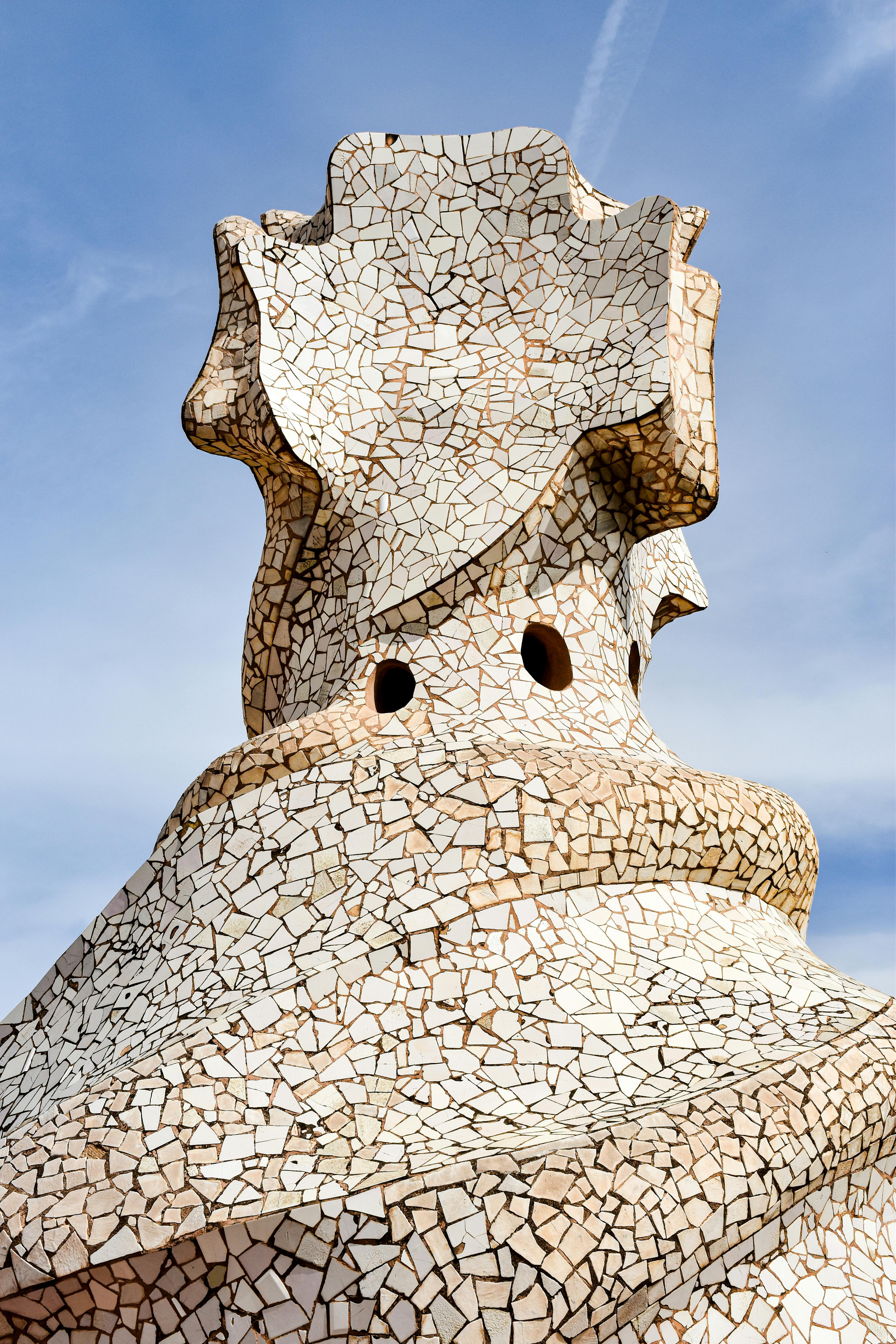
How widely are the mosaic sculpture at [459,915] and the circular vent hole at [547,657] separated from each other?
0.9 inches

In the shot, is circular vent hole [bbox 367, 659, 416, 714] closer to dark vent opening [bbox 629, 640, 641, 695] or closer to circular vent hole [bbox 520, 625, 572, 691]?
circular vent hole [bbox 520, 625, 572, 691]

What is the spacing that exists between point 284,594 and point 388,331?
2.04 metres

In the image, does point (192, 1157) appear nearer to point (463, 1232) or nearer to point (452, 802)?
point (463, 1232)

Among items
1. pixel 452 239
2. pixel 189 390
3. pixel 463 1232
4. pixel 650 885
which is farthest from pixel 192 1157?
pixel 452 239

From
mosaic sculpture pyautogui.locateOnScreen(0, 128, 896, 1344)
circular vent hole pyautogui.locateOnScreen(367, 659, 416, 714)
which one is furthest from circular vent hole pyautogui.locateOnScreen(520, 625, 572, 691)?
circular vent hole pyautogui.locateOnScreen(367, 659, 416, 714)

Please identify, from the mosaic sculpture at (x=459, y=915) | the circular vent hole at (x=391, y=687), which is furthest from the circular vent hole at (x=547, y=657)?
the circular vent hole at (x=391, y=687)

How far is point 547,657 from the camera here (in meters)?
9.40

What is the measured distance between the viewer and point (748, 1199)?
231 inches

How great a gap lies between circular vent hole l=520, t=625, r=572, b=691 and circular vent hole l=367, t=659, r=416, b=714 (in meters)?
0.75

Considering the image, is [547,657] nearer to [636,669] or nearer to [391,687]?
[391,687]

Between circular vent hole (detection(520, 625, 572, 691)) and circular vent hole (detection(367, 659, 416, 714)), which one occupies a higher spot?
circular vent hole (detection(520, 625, 572, 691))

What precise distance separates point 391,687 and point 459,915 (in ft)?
7.91

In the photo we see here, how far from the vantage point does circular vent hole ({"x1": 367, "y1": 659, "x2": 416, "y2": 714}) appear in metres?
8.84

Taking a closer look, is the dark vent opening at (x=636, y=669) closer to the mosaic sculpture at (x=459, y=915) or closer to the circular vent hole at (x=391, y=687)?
the mosaic sculpture at (x=459, y=915)
